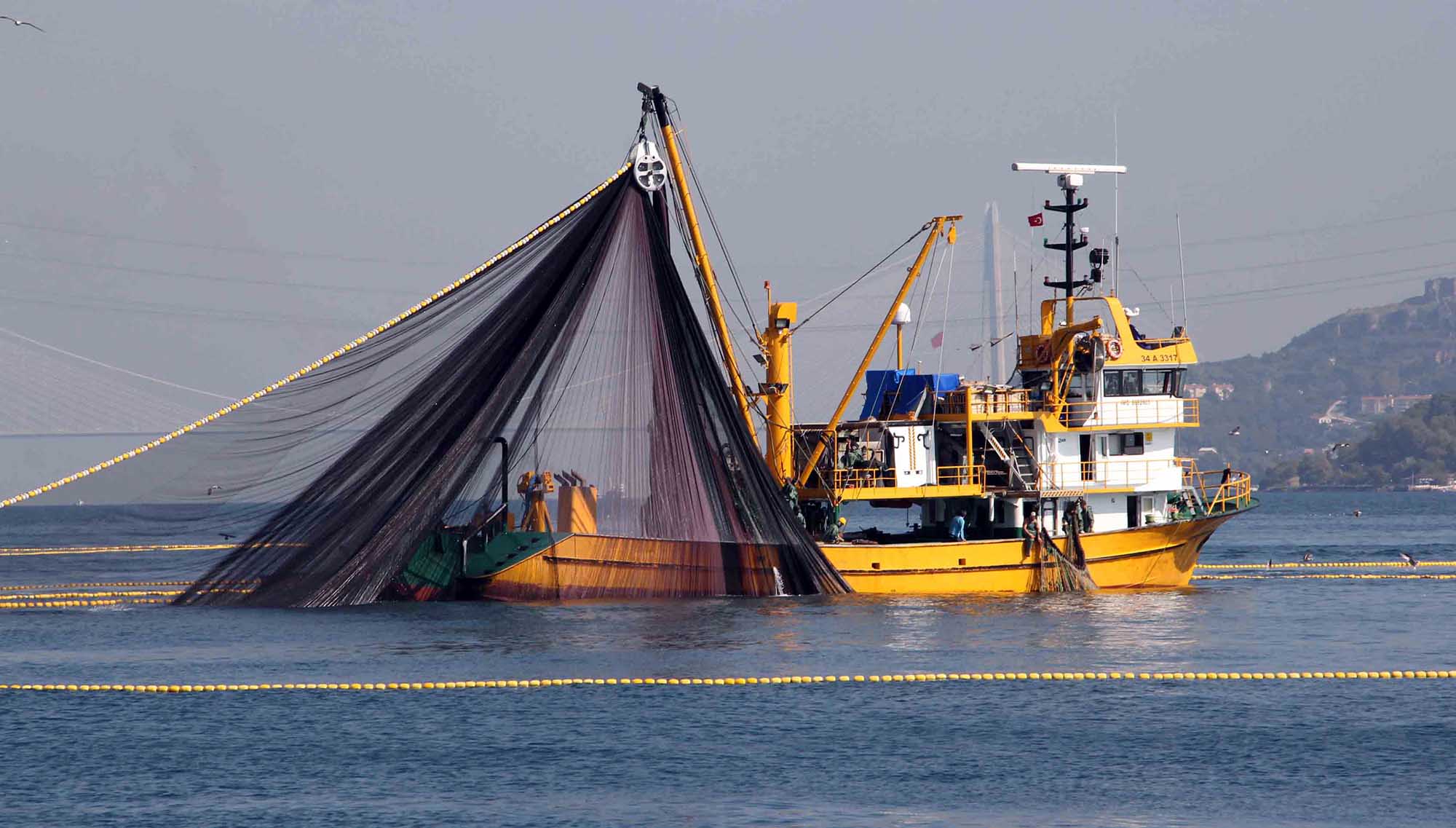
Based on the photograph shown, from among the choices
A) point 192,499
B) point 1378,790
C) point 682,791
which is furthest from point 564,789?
point 192,499

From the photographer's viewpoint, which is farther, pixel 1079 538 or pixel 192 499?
pixel 1079 538

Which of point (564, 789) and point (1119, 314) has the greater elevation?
point (1119, 314)

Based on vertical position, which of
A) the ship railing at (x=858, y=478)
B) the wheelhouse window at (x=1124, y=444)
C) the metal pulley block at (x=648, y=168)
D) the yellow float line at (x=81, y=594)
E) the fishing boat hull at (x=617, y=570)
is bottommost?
the yellow float line at (x=81, y=594)

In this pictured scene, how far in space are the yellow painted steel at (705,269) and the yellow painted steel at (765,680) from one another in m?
11.8

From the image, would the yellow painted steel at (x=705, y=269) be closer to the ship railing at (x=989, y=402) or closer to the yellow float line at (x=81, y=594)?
the ship railing at (x=989, y=402)

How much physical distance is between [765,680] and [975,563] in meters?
11.5

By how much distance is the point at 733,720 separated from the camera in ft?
90.2

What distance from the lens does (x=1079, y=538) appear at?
136 ft

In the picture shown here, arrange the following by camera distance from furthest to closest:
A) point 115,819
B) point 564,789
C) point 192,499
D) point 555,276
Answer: point 555,276 < point 192,499 < point 564,789 < point 115,819

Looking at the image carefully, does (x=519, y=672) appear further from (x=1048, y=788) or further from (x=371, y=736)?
(x=1048, y=788)

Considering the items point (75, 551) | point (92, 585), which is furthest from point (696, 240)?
point (75, 551)

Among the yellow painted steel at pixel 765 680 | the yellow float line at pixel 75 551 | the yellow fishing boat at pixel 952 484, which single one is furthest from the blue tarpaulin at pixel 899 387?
the yellow float line at pixel 75 551

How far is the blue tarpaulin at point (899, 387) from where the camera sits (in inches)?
1646

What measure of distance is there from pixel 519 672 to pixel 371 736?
5124 mm
